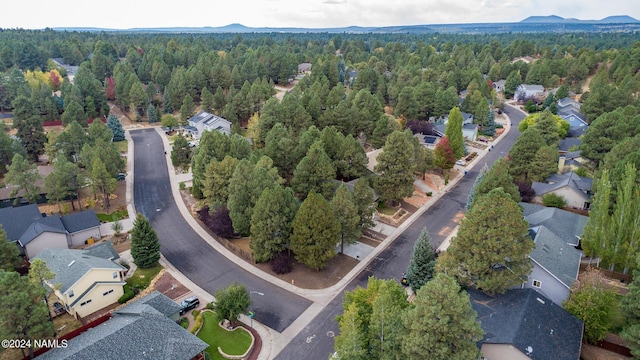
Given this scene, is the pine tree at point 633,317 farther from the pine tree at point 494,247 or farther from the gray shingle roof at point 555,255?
the pine tree at point 494,247

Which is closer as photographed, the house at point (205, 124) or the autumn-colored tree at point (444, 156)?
the autumn-colored tree at point (444, 156)

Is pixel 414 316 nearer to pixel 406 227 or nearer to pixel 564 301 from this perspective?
pixel 564 301

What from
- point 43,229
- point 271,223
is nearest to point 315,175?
point 271,223

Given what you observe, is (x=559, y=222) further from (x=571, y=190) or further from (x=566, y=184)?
(x=571, y=190)

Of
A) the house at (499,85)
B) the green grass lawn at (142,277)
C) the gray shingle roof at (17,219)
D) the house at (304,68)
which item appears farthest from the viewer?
the house at (304,68)

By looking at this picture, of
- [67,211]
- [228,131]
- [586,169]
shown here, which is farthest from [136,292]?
[586,169]

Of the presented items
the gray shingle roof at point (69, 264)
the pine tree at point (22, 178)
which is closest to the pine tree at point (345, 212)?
the gray shingle roof at point (69, 264)
